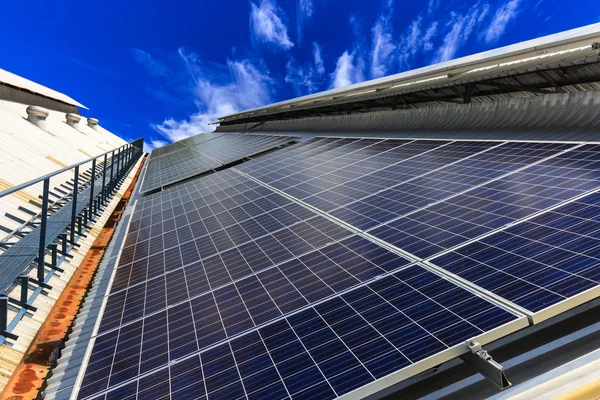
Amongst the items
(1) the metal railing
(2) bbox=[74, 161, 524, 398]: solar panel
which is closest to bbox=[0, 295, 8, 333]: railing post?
(1) the metal railing

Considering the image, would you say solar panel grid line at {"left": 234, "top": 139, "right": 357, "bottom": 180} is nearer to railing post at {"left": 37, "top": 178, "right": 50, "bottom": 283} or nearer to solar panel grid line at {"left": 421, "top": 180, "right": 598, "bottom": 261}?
railing post at {"left": 37, "top": 178, "right": 50, "bottom": 283}

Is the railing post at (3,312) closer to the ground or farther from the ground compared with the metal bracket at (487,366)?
farther from the ground

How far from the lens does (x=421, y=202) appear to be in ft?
30.7

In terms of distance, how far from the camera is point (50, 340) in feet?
27.1

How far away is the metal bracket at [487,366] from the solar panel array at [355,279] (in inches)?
7.7

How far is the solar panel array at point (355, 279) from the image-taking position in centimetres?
507

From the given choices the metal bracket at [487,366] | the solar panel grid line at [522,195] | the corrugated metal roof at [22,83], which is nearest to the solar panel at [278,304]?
the metal bracket at [487,366]

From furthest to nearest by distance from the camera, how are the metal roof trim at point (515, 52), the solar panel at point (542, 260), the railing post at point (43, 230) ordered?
the metal roof trim at point (515, 52) → the railing post at point (43, 230) → the solar panel at point (542, 260)

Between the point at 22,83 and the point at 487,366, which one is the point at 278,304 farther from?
the point at 22,83

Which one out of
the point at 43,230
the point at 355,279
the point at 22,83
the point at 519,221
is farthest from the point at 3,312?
the point at 22,83

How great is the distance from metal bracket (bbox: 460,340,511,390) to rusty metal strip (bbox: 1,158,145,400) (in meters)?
7.18

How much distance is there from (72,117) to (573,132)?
163 ft

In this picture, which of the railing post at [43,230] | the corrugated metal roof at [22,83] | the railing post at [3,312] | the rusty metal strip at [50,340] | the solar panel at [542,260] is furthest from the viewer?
the corrugated metal roof at [22,83]

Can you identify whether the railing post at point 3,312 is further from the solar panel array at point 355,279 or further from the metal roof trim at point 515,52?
the metal roof trim at point 515,52
